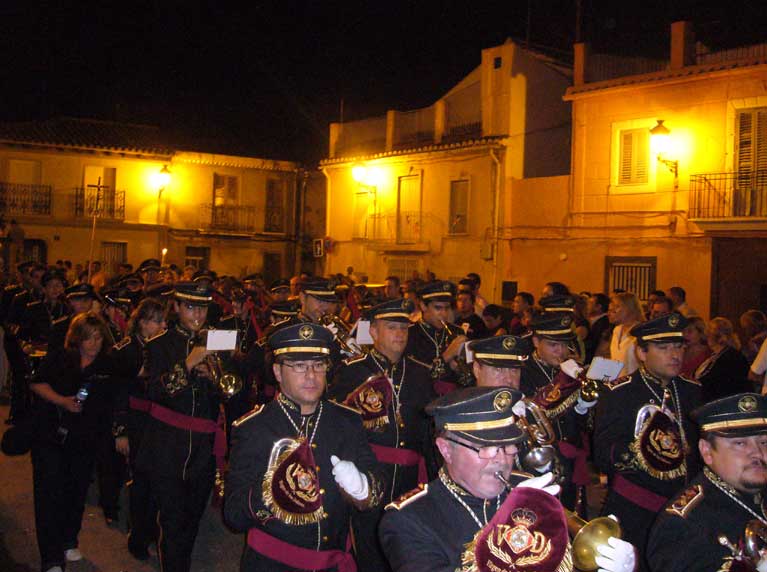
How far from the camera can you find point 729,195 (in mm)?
17734

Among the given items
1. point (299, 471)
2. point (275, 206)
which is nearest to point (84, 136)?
point (275, 206)

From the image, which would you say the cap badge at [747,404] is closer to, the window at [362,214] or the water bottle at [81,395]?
the water bottle at [81,395]

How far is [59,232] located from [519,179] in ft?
64.8

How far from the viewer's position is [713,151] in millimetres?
18109

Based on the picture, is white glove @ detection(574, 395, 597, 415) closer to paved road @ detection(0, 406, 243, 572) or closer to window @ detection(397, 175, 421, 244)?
paved road @ detection(0, 406, 243, 572)

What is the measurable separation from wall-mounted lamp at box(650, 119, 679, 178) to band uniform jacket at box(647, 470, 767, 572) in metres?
15.9

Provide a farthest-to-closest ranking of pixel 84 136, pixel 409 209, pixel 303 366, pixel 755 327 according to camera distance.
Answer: pixel 84 136 → pixel 409 209 → pixel 755 327 → pixel 303 366

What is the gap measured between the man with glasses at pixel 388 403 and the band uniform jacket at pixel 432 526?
2.50m

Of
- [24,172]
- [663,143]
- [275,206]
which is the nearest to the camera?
[663,143]

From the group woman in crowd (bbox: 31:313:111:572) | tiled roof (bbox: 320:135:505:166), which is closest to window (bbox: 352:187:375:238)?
tiled roof (bbox: 320:135:505:166)

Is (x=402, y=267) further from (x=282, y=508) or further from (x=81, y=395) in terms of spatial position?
(x=282, y=508)

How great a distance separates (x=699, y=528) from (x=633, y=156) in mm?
17110

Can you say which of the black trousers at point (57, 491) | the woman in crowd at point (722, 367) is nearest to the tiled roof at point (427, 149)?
the woman in crowd at point (722, 367)

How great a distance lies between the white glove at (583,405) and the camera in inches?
233
